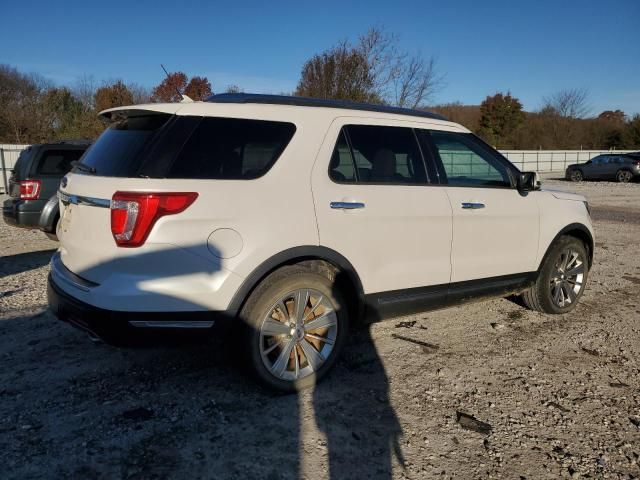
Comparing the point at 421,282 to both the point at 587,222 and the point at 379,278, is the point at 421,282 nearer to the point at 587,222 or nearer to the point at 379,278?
the point at 379,278

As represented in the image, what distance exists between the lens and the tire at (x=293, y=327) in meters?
3.13

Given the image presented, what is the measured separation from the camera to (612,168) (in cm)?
2711

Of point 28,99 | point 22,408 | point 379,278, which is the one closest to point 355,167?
point 379,278

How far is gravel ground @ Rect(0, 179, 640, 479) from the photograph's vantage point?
2.64 metres

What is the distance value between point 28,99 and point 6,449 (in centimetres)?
3759

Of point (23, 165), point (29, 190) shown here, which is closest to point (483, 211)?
point (29, 190)

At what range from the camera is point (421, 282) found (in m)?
3.82

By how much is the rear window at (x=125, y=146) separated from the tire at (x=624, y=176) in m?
29.3

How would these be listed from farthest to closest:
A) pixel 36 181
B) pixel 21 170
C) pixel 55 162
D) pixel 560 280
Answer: pixel 55 162 < pixel 21 170 < pixel 36 181 < pixel 560 280

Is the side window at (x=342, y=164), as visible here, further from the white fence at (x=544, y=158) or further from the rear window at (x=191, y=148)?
the white fence at (x=544, y=158)

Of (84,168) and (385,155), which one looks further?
(385,155)

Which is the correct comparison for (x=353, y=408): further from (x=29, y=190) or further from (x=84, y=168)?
(x=29, y=190)

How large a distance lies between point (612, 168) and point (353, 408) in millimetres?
28894

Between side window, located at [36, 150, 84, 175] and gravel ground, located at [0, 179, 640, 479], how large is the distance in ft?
11.8
